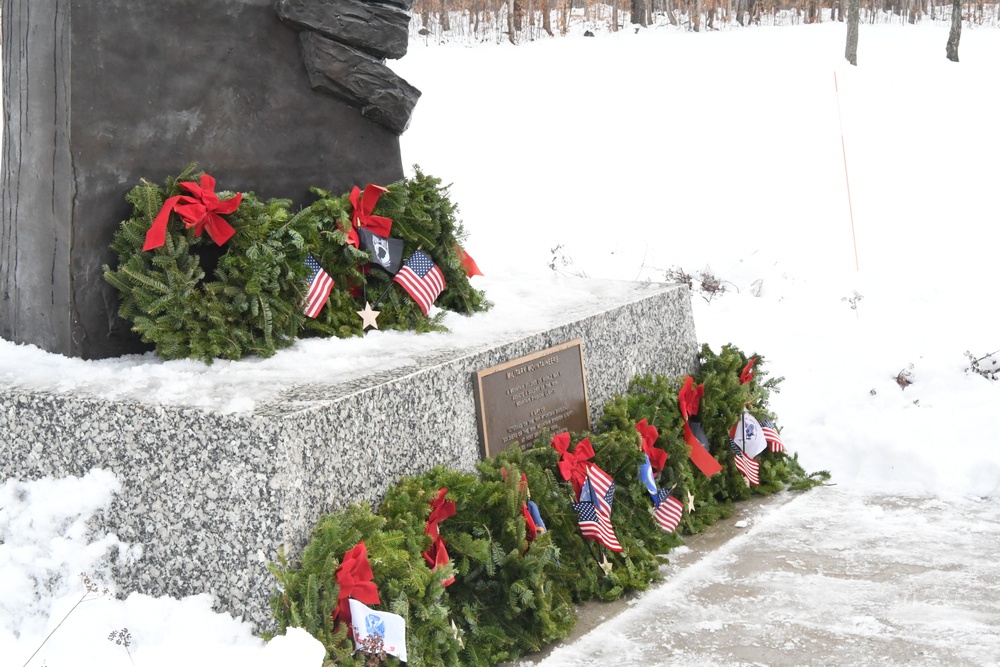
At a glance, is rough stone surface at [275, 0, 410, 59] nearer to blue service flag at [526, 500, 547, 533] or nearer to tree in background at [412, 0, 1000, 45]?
blue service flag at [526, 500, 547, 533]

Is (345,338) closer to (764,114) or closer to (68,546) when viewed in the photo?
(68,546)

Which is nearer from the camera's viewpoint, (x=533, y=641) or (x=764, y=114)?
(x=533, y=641)

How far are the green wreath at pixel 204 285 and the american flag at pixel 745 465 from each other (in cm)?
219

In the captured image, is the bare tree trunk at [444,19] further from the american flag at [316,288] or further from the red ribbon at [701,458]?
the american flag at [316,288]

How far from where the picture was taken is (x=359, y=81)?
4.72 meters

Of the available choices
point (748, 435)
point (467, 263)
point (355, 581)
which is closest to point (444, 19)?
point (467, 263)

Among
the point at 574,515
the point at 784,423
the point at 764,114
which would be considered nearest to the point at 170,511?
the point at 574,515

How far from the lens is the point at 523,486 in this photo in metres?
3.93

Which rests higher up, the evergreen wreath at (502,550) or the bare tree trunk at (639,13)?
the bare tree trunk at (639,13)

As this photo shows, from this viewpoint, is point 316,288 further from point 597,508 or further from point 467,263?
point 597,508

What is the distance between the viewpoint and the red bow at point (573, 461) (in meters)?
4.30

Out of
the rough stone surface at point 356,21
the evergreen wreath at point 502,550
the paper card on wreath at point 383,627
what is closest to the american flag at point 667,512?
the evergreen wreath at point 502,550

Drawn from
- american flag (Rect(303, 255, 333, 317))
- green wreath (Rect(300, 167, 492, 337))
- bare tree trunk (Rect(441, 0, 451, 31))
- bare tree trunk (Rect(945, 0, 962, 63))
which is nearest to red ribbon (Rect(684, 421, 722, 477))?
green wreath (Rect(300, 167, 492, 337))

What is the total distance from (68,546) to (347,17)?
92.7 inches
